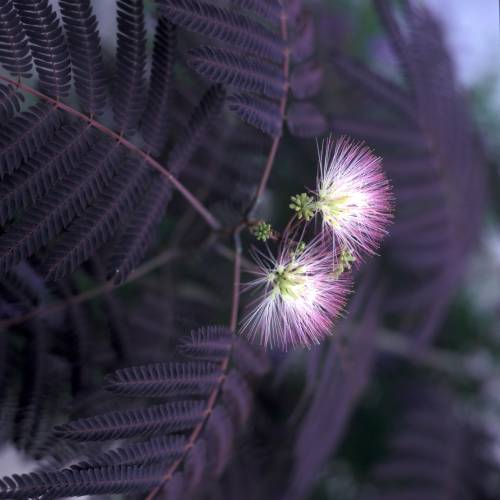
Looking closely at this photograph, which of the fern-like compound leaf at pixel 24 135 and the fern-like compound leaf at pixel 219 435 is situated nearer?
the fern-like compound leaf at pixel 24 135

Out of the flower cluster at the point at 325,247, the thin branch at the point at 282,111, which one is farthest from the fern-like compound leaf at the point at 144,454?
the thin branch at the point at 282,111

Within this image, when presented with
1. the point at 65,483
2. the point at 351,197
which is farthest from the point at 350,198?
the point at 65,483

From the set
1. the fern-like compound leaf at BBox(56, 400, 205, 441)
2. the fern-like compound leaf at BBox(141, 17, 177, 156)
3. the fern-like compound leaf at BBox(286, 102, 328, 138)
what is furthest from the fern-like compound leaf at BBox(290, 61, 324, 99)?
the fern-like compound leaf at BBox(56, 400, 205, 441)

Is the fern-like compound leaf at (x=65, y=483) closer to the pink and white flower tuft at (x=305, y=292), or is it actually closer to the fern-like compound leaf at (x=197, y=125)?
the pink and white flower tuft at (x=305, y=292)

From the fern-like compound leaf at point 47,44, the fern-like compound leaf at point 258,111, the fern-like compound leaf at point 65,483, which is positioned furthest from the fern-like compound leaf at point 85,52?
the fern-like compound leaf at point 65,483

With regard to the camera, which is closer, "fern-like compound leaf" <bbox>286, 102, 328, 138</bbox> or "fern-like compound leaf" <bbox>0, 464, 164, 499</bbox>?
"fern-like compound leaf" <bbox>0, 464, 164, 499</bbox>

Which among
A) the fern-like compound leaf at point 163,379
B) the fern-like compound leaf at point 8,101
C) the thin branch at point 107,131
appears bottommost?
the fern-like compound leaf at point 163,379

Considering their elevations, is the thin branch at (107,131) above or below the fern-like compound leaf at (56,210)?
above

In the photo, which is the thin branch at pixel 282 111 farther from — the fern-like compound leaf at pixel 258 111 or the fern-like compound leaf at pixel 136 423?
the fern-like compound leaf at pixel 136 423

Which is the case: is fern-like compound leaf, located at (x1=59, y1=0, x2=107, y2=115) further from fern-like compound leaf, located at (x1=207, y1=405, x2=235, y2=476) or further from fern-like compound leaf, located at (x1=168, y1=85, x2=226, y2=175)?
fern-like compound leaf, located at (x1=207, y1=405, x2=235, y2=476)
